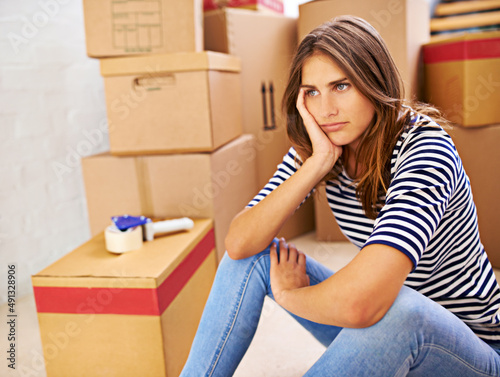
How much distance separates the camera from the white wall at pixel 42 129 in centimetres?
166

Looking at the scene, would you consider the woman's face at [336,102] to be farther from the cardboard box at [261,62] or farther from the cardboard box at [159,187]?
the cardboard box at [261,62]

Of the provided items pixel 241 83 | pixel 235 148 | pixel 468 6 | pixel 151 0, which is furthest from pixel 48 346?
pixel 468 6

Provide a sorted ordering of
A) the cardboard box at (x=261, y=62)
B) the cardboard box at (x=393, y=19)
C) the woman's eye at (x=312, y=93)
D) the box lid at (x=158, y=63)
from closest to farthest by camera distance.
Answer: the woman's eye at (x=312, y=93)
the box lid at (x=158, y=63)
the cardboard box at (x=393, y=19)
the cardboard box at (x=261, y=62)

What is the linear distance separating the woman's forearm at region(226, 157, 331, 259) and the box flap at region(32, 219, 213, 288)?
9.3 inches

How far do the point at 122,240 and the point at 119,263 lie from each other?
3.7 inches

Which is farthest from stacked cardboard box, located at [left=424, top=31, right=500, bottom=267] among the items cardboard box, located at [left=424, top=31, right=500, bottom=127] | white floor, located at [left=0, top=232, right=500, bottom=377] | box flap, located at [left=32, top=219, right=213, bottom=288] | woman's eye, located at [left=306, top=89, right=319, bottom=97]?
box flap, located at [left=32, top=219, right=213, bottom=288]

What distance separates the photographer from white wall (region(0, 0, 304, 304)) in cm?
166

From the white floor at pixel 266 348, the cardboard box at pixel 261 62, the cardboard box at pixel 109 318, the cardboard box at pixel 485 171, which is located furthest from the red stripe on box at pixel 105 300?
the cardboard box at pixel 485 171

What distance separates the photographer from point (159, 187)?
1563 millimetres

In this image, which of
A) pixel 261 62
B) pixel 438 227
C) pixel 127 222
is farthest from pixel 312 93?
pixel 261 62

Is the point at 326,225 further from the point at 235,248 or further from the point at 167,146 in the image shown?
the point at 235,248

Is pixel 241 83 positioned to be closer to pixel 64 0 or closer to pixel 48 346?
pixel 64 0

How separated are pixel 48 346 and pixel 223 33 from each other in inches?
51.9

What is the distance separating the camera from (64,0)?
1.83 meters
